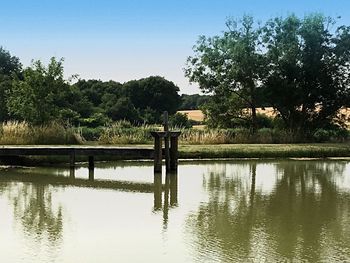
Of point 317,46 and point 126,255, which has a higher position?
point 317,46

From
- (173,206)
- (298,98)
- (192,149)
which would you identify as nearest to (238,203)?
(173,206)

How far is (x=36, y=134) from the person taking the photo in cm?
2450

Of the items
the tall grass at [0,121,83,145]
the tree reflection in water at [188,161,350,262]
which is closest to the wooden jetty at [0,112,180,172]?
the tree reflection in water at [188,161,350,262]

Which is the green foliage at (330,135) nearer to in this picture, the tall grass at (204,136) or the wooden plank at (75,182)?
the tall grass at (204,136)

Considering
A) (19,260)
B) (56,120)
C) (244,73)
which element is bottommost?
(19,260)

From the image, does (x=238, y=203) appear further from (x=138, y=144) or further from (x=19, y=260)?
(x=138, y=144)

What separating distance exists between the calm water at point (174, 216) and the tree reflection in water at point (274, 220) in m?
0.02

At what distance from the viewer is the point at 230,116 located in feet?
110

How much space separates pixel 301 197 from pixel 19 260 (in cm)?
745

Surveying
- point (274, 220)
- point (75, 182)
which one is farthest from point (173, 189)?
point (274, 220)

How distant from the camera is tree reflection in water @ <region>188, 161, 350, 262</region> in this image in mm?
7930

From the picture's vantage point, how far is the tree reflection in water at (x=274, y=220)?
26.0ft

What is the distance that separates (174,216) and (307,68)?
22.9m

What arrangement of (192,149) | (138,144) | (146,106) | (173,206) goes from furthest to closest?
(146,106) < (138,144) < (192,149) < (173,206)
